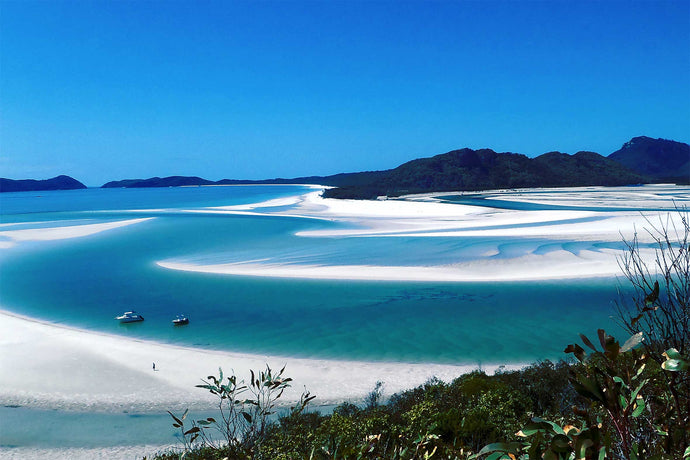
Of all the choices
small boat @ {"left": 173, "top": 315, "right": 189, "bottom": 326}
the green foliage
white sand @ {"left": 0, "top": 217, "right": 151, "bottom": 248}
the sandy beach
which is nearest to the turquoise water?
small boat @ {"left": 173, "top": 315, "right": 189, "bottom": 326}

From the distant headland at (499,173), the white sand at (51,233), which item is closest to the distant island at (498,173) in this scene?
the distant headland at (499,173)

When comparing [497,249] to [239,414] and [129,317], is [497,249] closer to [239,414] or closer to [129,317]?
[129,317]

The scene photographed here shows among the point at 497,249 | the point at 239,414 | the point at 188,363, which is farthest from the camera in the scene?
the point at 497,249

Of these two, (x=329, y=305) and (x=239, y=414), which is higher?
(x=239, y=414)

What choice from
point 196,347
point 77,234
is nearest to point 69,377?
point 196,347

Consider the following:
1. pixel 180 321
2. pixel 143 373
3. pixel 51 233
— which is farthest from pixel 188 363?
pixel 51 233

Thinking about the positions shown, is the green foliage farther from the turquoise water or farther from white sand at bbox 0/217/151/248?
white sand at bbox 0/217/151/248

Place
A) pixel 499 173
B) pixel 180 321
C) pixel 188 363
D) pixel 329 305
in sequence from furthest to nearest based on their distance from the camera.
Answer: pixel 499 173 → pixel 329 305 → pixel 180 321 → pixel 188 363
